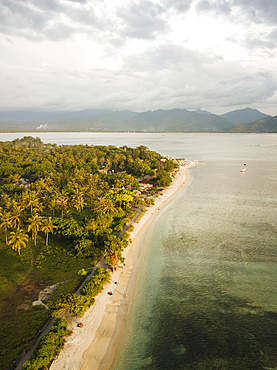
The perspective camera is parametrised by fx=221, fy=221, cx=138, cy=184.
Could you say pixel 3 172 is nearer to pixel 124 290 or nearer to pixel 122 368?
pixel 124 290

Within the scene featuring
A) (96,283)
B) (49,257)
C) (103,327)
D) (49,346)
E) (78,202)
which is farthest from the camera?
(78,202)

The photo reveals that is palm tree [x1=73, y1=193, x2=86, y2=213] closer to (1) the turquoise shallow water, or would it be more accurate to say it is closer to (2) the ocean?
(2) the ocean

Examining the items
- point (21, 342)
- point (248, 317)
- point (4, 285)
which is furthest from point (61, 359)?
point (248, 317)

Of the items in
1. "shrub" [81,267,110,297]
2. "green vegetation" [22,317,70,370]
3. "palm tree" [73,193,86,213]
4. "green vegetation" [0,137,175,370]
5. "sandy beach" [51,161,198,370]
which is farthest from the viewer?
"palm tree" [73,193,86,213]

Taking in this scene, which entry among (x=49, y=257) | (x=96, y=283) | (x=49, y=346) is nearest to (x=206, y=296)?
(x=96, y=283)

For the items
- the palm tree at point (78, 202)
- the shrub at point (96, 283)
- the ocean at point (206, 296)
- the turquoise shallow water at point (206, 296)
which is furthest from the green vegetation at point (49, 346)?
the palm tree at point (78, 202)

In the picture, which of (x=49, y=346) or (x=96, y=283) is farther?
(x=96, y=283)

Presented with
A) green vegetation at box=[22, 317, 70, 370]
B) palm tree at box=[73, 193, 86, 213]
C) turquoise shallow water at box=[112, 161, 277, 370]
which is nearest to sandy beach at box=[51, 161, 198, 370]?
green vegetation at box=[22, 317, 70, 370]

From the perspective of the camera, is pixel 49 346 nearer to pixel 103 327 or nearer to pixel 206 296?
pixel 103 327
